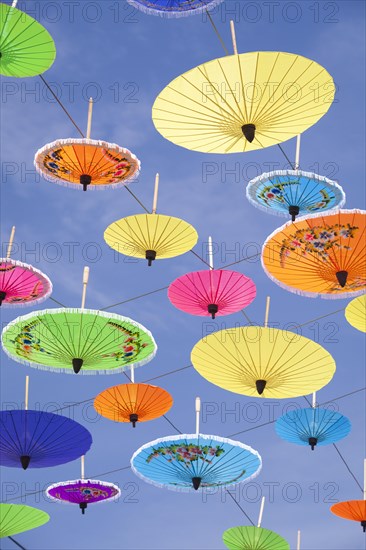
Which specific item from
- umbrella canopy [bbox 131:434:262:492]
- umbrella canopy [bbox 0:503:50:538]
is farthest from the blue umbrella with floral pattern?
umbrella canopy [bbox 0:503:50:538]

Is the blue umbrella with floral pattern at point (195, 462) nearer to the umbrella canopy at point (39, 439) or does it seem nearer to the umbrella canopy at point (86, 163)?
the umbrella canopy at point (39, 439)

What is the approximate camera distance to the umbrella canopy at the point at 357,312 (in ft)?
34.4

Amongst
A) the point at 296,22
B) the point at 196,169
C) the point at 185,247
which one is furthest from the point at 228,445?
the point at 296,22

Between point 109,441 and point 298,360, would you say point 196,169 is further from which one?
point 298,360

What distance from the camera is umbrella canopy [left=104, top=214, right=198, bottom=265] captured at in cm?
1042

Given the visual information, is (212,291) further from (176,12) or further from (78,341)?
(176,12)

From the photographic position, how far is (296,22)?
17.7 metres

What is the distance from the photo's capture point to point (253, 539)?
43.1 feet

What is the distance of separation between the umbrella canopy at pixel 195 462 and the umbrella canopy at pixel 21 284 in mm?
2390

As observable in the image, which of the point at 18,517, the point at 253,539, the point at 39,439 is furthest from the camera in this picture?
the point at 253,539

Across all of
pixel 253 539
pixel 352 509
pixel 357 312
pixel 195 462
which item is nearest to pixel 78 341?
pixel 195 462

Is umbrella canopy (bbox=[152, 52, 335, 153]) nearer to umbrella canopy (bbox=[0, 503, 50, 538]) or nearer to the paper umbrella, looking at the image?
the paper umbrella

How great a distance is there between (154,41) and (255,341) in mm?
9840

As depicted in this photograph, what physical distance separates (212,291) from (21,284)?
2.31m
